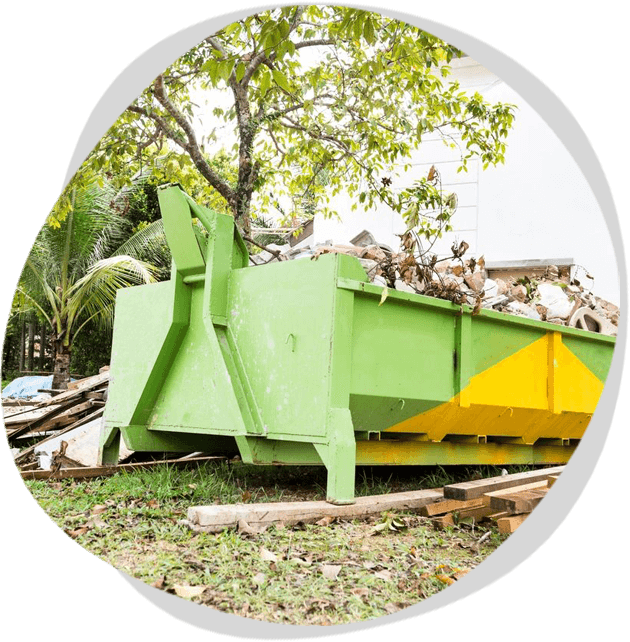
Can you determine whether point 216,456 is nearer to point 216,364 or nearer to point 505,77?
point 216,364

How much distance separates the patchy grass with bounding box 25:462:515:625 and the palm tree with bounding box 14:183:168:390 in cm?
143

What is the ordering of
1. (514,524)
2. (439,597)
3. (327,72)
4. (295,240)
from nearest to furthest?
(439,597), (514,524), (327,72), (295,240)

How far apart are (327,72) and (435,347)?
228 cm

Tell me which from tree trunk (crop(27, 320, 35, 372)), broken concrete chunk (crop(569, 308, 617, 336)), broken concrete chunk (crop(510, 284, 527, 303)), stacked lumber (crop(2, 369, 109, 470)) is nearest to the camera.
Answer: broken concrete chunk (crop(510, 284, 527, 303))

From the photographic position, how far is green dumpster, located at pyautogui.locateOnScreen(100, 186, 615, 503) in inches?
134

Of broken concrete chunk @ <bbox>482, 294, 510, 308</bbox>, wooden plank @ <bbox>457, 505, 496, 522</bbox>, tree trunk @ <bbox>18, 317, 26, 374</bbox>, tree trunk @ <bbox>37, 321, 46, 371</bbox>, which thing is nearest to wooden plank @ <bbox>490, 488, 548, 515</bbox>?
wooden plank @ <bbox>457, 505, 496, 522</bbox>

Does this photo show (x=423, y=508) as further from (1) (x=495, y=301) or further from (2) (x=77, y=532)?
(2) (x=77, y=532)

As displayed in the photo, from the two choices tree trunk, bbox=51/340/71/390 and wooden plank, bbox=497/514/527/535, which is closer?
wooden plank, bbox=497/514/527/535

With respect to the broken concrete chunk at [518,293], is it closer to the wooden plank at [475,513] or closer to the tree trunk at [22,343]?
the wooden plank at [475,513]

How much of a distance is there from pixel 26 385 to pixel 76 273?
1870 mm

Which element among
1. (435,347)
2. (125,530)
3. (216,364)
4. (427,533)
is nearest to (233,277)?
(216,364)

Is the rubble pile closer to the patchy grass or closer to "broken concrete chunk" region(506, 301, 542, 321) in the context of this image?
"broken concrete chunk" region(506, 301, 542, 321)

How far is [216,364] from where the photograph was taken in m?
3.74

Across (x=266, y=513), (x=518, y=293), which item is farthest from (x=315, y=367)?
(x=518, y=293)
